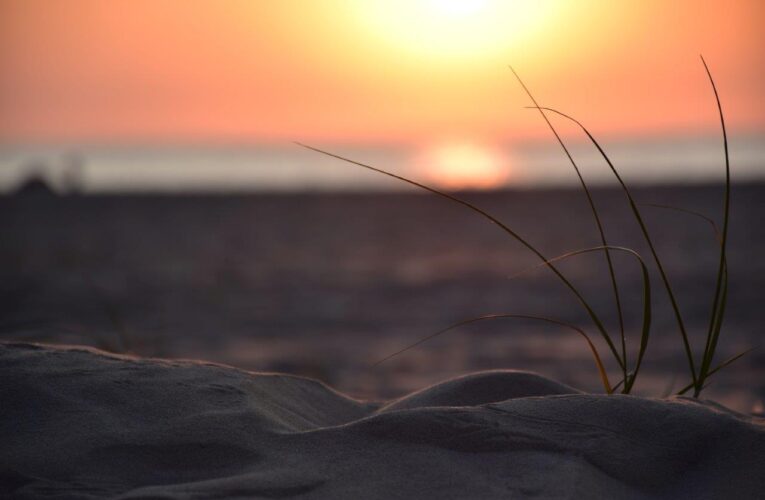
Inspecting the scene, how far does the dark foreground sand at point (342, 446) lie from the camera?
1144mm

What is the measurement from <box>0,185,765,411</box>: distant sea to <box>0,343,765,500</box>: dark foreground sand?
1205 millimetres

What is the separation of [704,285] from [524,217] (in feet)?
33.6

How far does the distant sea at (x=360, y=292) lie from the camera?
4969 millimetres

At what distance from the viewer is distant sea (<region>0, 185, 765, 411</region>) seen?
16.3 feet

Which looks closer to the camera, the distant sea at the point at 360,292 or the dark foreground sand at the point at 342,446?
the dark foreground sand at the point at 342,446

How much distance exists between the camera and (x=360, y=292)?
838cm

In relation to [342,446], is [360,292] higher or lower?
higher

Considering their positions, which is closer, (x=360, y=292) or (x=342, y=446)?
(x=342, y=446)

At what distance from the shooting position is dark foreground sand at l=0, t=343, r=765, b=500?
1144 millimetres

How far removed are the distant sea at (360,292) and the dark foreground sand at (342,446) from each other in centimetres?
120

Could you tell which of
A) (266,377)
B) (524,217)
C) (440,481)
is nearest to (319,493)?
(440,481)

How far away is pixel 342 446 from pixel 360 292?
23.4 ft

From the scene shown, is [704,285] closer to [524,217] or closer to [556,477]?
[556,477]

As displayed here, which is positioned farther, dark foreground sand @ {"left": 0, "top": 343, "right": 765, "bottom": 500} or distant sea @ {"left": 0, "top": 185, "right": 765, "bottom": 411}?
distant sea @ {"left": 0, "top": 185, "right": 765, "bottom": 411}
